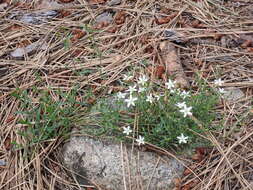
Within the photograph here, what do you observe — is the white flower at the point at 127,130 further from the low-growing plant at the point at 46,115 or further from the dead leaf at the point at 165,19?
the dead leaf at the point at 165,19

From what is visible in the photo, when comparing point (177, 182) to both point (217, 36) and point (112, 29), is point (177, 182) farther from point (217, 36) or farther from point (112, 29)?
point (112, 29)

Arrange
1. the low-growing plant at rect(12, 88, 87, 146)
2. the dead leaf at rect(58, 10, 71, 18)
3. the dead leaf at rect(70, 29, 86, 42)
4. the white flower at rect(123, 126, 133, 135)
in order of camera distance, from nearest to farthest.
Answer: the white flower at rect(123, 126, 133, 135) < the low-growing plant at rect(12, 88, 87, 146) < the dead leaf at rect(70, 29, 86, 42) < the dead leaf at rect(58, 10, 71, 18)

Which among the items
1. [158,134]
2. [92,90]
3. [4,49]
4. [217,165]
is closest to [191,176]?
[217,165]

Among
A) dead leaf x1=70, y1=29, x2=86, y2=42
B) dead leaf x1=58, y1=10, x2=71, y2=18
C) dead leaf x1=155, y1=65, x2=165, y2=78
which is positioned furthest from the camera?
dead leaf x1=58, y1=10, x2=71, y2=18

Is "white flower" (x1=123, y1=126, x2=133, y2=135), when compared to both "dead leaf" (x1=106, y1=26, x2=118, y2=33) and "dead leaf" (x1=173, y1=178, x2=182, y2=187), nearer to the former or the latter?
"dead leaf" (x1=173, y1=178, x2=182, y2=187)

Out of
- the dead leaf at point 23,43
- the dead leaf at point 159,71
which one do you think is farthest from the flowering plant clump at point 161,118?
the dead leaf at point 23,43

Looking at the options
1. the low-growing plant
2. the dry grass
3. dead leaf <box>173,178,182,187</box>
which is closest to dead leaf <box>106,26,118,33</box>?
the dry grass

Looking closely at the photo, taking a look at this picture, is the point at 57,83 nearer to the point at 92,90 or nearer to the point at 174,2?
the point at 92,90
